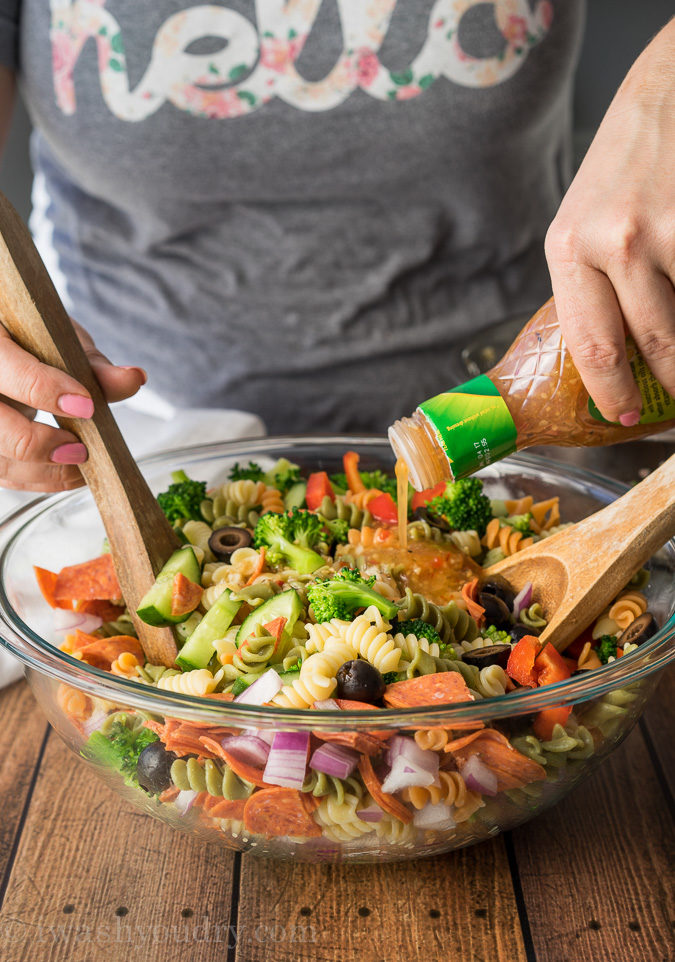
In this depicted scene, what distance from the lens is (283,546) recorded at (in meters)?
2.03

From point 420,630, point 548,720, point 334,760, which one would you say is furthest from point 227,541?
point 548,720

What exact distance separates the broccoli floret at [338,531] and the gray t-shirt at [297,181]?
4.17ft

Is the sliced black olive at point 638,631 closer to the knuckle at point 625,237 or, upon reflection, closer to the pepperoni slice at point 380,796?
the pepperoni slice at point 380,796

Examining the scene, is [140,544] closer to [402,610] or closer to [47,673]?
[47,673]

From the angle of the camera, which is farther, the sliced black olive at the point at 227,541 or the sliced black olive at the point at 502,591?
the sliced black olive at the point at 227,541

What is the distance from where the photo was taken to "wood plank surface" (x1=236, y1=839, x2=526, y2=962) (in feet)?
4.85

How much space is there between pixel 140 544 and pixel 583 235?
3.74 ft

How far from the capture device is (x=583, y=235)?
157 cm

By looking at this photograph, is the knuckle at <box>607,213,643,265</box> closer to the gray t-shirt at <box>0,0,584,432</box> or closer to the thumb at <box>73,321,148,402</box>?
the thumb at <box>73,321,148,402</box>

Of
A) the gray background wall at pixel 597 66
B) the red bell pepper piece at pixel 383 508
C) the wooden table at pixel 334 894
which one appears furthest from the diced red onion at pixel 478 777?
the gray background wall at pixel 597 66

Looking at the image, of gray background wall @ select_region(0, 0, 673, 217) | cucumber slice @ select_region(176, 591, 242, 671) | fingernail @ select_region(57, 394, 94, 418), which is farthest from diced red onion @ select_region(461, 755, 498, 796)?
gray background wall @ select_region(0, 0, 673, 217)

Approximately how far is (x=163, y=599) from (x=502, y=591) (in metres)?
0.76

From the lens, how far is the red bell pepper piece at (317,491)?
2387 mm

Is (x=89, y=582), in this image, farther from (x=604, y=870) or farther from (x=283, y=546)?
(x=604, y=870)
